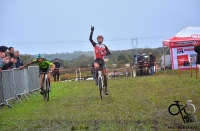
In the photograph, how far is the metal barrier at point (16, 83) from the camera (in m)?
14.1

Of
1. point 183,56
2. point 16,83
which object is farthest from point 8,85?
point 183,56

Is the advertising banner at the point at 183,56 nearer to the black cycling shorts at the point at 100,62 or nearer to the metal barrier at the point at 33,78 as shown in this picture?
the metal barrier at the point at 33,78

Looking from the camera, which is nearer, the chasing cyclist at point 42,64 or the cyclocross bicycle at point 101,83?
the cyclocross bicycle at point 101,83

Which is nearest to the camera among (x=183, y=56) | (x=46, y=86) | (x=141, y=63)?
(x=46, y=86)

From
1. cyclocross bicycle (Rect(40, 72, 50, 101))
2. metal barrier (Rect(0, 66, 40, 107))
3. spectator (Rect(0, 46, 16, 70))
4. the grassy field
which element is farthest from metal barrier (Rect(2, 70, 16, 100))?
cyclocross bicycle (Rect(40, 72, 50, 101))

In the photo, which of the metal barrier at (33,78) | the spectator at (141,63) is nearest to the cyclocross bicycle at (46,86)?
the metal barrier at (33,78)

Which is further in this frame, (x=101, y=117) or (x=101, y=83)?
(x=101, y=83)

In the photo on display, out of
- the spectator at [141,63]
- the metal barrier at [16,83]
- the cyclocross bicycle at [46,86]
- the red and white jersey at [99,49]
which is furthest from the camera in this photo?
the spectator at [141,63]

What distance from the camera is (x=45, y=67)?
1559cm

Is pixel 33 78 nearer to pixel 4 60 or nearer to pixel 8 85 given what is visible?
pixel 4 60

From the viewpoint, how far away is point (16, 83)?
52.6ft

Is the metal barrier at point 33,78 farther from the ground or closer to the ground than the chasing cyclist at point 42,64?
closer to the ground

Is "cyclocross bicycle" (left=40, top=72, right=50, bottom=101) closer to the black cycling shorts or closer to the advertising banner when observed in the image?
the black cycling shorts

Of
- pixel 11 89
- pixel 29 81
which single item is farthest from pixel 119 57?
pixel 11 89
